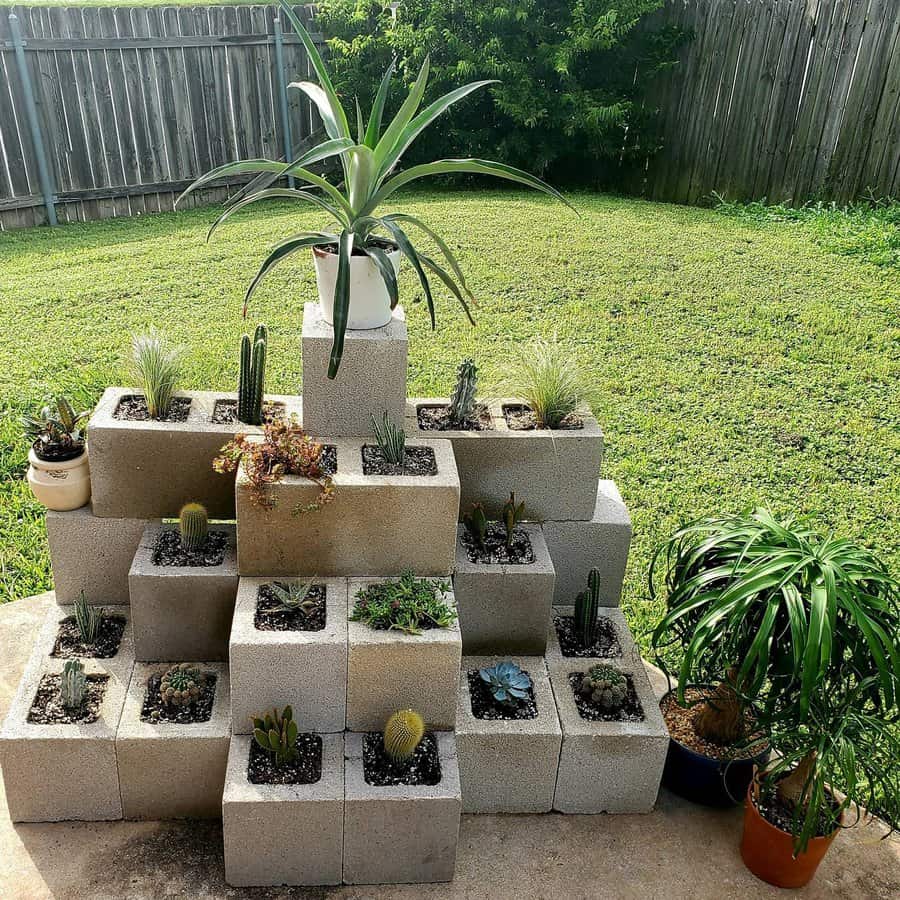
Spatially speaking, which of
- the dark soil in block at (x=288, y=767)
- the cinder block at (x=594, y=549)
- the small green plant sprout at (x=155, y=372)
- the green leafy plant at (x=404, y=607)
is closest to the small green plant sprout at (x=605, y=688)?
the cinder block at (x=594, y=549)

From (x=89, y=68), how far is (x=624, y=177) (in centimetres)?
581

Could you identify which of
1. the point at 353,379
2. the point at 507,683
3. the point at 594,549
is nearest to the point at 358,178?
A: the point at 353,379

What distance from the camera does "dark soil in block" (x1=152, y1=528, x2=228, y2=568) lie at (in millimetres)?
3482

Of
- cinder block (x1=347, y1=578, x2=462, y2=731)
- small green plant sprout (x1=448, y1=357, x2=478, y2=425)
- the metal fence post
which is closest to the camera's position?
cinder block (x1=347, y1=578, x2=462, y2=731)

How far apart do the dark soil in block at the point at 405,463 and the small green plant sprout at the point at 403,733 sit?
2.77ft

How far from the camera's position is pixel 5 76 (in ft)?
28.1

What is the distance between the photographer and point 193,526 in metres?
3.48

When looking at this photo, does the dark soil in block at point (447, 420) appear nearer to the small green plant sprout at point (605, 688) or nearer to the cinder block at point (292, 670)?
the cinder block at point (292, 670)

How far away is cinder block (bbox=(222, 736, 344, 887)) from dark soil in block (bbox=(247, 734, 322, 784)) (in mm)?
20

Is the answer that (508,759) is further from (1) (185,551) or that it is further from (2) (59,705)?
(2) (59,705)

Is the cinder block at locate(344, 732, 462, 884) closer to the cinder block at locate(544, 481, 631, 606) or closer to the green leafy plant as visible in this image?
the green leafy plant

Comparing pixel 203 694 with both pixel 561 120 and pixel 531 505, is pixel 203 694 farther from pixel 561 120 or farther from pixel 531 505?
pixel 561 120

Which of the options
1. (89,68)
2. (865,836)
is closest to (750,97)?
(89,68)

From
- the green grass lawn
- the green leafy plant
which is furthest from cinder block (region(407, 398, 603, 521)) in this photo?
the green leafy plant
